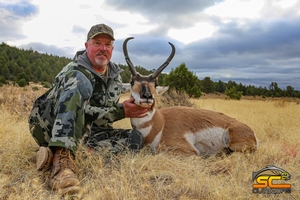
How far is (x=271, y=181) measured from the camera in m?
4.11

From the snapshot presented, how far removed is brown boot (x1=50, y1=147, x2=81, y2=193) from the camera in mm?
3471

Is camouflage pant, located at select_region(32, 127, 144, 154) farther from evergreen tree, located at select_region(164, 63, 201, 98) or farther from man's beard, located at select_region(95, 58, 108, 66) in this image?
evergreen tree, located at select_region(164, 63, 201, 98)

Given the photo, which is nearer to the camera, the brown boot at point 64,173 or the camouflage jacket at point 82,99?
the brown boot at point 64,173

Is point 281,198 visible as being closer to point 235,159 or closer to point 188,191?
point 188,191

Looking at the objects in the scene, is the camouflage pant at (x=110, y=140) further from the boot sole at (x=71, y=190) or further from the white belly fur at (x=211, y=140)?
the white belly fur at (x=211, y=140)

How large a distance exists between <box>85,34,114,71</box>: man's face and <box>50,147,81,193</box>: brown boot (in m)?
1.76

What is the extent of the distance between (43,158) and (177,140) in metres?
2.53

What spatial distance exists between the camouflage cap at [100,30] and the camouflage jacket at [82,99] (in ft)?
1.29

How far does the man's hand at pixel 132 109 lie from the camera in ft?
16.2

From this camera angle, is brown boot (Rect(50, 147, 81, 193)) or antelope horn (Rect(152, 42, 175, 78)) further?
antelope horn (Rect(152, 42, 175, 78))

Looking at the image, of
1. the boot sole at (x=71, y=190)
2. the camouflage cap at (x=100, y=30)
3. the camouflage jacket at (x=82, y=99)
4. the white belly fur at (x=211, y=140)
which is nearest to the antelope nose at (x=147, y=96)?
the camouflage jacket at (x=82, y=99)

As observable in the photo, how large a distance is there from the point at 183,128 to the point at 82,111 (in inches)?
91.9

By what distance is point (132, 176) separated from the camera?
3.94 meters

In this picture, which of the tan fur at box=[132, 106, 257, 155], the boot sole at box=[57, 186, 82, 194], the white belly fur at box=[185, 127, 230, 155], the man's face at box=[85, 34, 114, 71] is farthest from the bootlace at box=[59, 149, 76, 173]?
the white belly fur at box=[185, 127, 230, 155]
